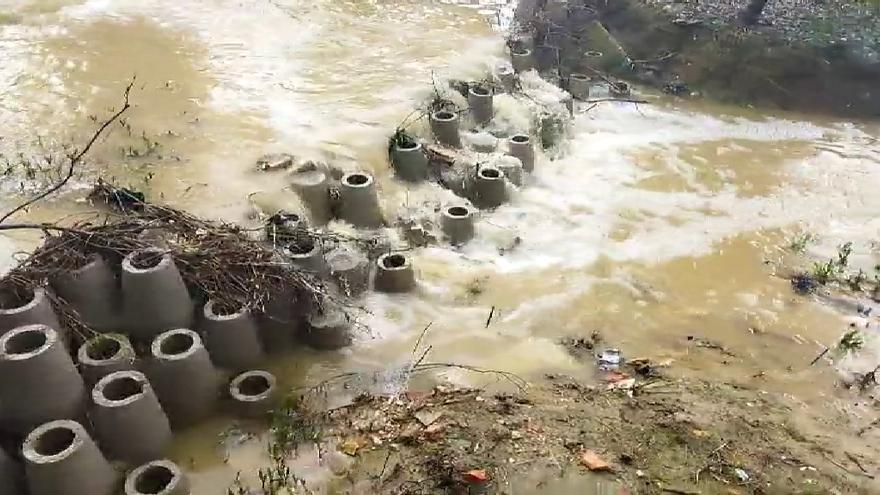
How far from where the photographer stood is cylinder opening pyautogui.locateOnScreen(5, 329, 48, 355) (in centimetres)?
413

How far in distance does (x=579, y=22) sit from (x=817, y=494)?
8.32m

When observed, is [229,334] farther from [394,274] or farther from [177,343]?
[394,274]

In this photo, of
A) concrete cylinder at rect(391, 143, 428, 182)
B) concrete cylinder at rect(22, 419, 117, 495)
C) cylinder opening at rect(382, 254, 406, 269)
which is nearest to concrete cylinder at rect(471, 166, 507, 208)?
concrete cylinder at rect(391, 143, 428, 182)

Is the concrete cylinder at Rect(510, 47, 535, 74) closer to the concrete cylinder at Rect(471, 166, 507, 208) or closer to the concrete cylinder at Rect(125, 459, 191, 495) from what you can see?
the concrete cylinder at Rect(471, 166, 507, 208)

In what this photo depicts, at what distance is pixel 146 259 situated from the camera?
4.75 m

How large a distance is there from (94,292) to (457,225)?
309 cm

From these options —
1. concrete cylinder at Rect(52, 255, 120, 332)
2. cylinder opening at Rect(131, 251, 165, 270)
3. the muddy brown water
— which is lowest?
the muddy brown water

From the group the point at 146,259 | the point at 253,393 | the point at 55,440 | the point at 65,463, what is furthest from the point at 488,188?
the point at 65,463

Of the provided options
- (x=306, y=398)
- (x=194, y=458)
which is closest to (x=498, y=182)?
(x=306, y=398)

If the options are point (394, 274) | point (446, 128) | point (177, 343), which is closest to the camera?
point (177, 343)

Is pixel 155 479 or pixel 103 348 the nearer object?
pixel 155 479

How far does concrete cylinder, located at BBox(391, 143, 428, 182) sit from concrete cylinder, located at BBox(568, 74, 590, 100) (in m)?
3.60

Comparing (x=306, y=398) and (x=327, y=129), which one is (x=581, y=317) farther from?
(x=327, y=129)

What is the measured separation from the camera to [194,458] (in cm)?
441
